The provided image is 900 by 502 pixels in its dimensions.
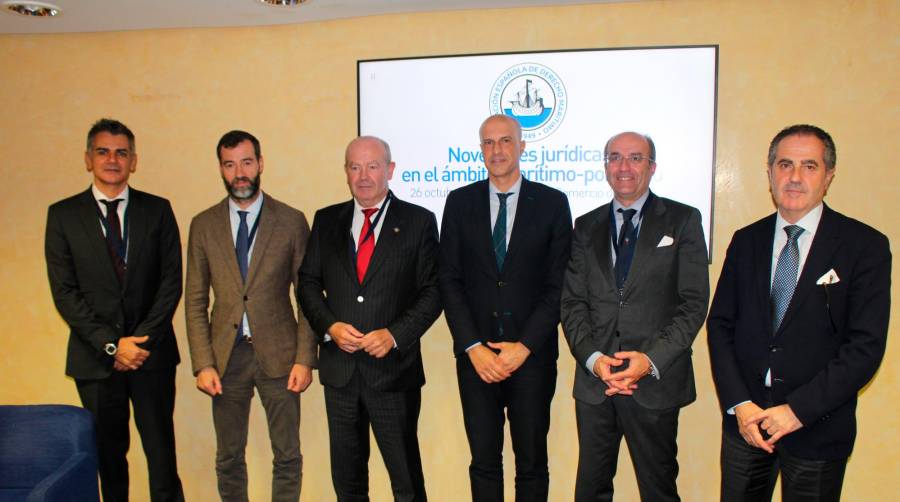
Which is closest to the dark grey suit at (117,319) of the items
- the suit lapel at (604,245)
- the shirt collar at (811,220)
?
the suit lapel at (604,245)

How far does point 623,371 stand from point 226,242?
6.19 feet

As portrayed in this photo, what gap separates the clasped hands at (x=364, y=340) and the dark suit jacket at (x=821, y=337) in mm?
1347

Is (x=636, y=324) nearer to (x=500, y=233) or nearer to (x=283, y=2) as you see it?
(x=500, y=233)

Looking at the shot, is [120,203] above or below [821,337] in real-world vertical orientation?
above

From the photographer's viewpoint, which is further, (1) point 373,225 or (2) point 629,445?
(1) point 373,225

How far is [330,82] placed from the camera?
3.73m

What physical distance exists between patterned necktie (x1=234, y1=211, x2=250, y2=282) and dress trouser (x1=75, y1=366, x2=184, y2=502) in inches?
25.1

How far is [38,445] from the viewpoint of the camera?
2.74 meters

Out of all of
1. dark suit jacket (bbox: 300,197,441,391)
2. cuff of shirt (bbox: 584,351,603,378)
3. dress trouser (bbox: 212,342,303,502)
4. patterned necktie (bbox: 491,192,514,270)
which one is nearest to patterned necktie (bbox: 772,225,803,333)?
cuff of shirt (bbox: 584,351,603,378)

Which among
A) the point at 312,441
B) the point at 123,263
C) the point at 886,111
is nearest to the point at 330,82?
the point at 123,263

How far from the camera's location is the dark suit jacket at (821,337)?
2.17 meters

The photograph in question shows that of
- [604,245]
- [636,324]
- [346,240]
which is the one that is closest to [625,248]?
[604,245]

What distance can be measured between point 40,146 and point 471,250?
293cm

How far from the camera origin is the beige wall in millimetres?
3312
